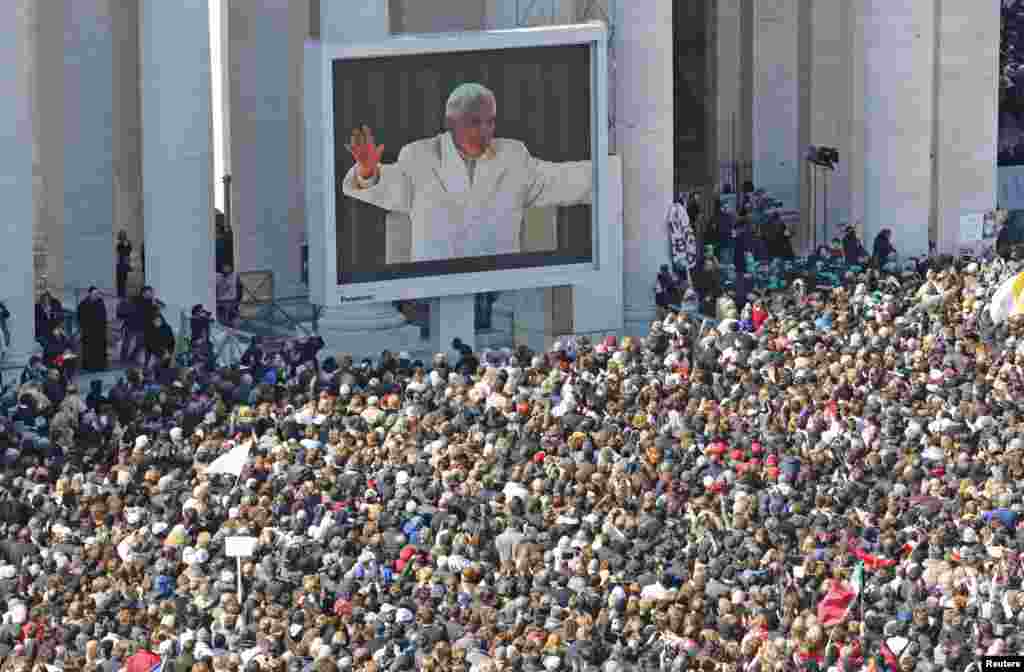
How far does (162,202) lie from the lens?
5206cm

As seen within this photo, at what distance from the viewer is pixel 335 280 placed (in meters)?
49.8

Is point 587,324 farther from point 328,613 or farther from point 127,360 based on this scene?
point 328,613

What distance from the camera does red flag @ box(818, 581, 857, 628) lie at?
32.9m

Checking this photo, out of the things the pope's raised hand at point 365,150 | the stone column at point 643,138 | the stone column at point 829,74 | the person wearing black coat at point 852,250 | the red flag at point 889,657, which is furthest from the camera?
the stone column at point 829,74

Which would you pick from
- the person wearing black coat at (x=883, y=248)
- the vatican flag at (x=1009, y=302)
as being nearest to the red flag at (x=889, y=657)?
the vatican flag at (x=1009, y=302)

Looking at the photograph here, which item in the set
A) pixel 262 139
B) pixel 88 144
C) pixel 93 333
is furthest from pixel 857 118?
pixel 93 333

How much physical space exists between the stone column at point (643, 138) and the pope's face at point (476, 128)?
16.2 feet

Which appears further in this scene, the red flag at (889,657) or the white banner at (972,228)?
the white banner at (972,228)

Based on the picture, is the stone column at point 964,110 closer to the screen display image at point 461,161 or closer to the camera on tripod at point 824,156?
the camera on tripod at point 824,156

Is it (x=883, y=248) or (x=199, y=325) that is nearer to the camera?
(x=199, y=325)

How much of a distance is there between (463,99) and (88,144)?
9.15m

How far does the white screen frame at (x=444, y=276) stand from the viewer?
4881cm

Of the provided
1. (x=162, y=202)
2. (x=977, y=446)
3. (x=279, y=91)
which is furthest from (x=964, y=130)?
(x=977, y=446)

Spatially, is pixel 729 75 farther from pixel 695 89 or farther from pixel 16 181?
pixel 16 181
